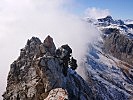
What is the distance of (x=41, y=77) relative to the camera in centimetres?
6638

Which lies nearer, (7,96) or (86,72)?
(7,96)

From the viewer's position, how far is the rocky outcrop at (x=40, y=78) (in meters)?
64.4

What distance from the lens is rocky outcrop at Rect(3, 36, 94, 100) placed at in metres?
64.4

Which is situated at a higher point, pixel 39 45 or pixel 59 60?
pixel 39 45

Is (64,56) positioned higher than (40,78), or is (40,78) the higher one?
(64,56)

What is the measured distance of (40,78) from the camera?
66.8 meters

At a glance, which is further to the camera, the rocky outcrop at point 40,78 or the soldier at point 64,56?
the soldier at point 64,56

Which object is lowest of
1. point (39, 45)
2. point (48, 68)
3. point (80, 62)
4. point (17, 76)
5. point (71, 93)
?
point (71, 93)

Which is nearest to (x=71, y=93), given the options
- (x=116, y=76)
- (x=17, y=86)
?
(x=17, y=86)

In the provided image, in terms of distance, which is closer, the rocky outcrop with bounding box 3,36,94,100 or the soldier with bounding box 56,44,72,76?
the rocky outcrop with bounding box 3,36,94,100

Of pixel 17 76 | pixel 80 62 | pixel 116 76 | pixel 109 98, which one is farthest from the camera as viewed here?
pixel 116 76

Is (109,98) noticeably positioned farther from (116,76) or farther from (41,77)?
(41,77)

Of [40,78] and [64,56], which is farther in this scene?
[64,56]

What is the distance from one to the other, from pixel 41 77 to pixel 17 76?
11941 millimetres
